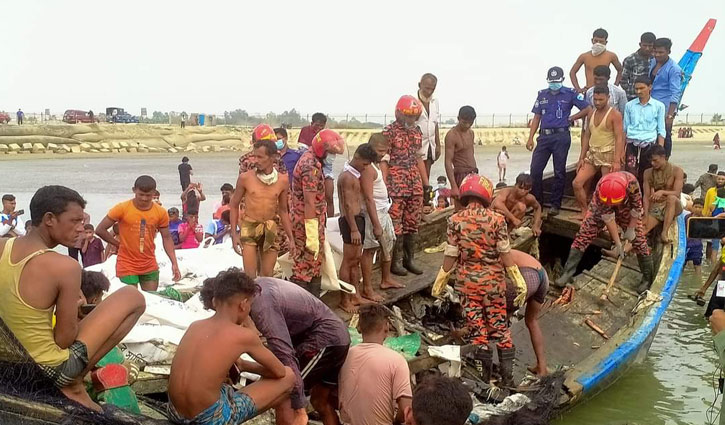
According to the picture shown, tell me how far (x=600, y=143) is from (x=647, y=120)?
2.47 feet

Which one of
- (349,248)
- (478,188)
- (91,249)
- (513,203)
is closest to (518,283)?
(478,188)

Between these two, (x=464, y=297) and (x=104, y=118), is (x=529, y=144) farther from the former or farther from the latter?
(x=104, y=118)

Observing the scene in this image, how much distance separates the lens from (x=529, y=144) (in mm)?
10094

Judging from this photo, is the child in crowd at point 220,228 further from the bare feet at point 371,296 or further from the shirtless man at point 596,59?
the shirtless man at point 596,59

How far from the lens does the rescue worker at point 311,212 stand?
21.0 ft

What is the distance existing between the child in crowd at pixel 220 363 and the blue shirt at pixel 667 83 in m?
7.79

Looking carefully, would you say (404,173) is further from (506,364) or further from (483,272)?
(506,364)

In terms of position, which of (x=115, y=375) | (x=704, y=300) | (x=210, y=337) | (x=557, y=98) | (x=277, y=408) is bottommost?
(x=704, y=300)

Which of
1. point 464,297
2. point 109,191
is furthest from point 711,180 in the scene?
point 109,191

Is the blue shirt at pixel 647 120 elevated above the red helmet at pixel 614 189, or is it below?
above

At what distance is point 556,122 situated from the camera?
366 inches

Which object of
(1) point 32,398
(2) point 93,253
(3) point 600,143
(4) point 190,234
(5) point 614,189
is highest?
(3) point 600,143

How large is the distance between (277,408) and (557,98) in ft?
21.5

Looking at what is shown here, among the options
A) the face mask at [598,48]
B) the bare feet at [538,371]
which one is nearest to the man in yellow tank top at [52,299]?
the bare feet at [538,371]
